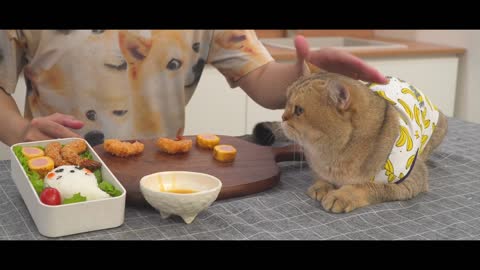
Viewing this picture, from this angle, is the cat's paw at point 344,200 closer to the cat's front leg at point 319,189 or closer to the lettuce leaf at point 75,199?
the cat's front leg at point 319,189

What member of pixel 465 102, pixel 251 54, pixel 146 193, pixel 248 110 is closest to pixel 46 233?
pixel 146 193

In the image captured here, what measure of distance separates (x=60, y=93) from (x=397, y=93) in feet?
2.51

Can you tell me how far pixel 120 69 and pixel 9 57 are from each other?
0.25 metres

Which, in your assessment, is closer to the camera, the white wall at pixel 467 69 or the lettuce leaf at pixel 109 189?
the lettuce leaf at pixel 109 189

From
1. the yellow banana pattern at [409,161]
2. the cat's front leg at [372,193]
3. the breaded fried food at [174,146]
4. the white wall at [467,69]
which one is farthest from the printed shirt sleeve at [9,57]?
the white wall at [467,69]

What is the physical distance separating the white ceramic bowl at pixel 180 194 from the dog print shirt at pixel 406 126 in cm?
32

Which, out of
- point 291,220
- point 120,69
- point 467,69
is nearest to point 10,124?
point 120,69

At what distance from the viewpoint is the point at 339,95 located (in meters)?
1.01

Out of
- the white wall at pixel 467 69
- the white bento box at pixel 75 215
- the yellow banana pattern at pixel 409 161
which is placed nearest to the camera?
the white bento box at pixel 75 215

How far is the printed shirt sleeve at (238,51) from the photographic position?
1.46 metres

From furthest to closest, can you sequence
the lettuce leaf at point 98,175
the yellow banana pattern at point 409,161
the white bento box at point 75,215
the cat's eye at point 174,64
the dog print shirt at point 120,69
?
the cat's eye at point 174,64
the dog print shirt at point 120,69
the yellow banana pattern at point 409,161
the lettuce leaf at point 98,175
the white bento box at point 75,215

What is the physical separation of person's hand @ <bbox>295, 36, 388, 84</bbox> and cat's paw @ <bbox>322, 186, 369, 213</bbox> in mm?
217

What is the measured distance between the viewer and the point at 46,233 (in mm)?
830

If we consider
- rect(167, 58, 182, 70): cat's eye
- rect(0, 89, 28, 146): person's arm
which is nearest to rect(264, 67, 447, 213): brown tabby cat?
rect(167, 58, 182, 70): cat's eye
